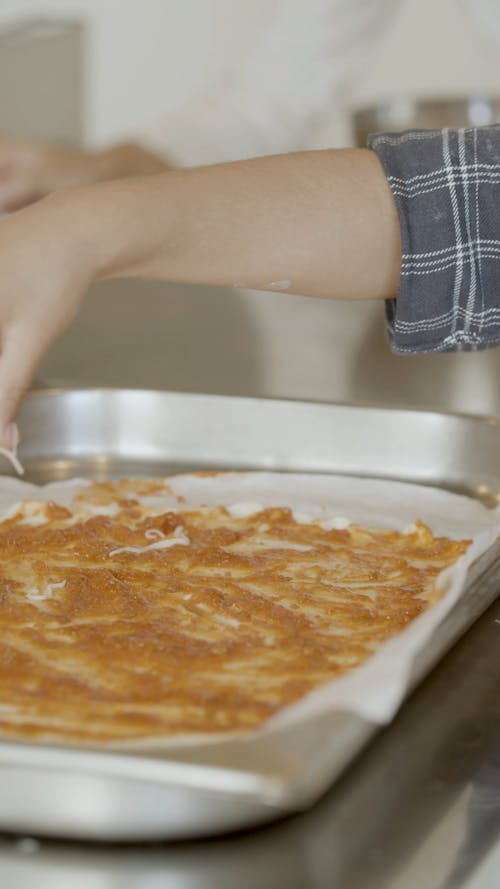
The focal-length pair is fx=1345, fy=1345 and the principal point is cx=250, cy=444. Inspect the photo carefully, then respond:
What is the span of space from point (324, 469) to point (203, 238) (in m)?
0.27

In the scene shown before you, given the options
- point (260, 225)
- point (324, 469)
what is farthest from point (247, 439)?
point (260, 225)

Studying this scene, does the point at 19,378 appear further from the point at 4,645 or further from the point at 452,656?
the point at 452,656

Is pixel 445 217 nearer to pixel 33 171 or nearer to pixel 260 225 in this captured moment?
pixel 260 225

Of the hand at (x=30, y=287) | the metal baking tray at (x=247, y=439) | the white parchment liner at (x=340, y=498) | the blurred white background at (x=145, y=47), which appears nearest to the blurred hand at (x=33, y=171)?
the metal baking tray at (x=247, y=439)

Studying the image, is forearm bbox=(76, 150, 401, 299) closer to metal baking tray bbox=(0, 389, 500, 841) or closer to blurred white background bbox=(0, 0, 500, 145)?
metal baking tray bbox=(0, 389, 500, 841)

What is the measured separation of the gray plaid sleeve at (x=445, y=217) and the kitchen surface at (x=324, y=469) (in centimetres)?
13

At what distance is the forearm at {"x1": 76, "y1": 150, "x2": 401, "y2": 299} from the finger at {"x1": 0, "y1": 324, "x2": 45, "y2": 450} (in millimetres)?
66

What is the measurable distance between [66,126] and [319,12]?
9.04 ft

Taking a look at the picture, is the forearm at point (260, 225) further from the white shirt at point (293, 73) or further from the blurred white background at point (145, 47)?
the blurred white background at point (145, 47)

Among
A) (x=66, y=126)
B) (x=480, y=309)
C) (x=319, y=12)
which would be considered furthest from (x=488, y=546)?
(x=66, y=126)

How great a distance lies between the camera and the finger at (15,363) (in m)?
0.78

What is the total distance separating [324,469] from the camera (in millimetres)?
1107

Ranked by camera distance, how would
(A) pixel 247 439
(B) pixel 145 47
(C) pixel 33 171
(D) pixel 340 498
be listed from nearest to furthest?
(D) pixel 340 498
(A) pixel 247 439
(C) pixel 33 171
(B) pixel 145 47

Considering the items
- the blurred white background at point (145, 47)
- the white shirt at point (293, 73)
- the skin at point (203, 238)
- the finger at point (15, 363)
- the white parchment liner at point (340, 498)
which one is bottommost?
the blurred white background at point (145, 47)
